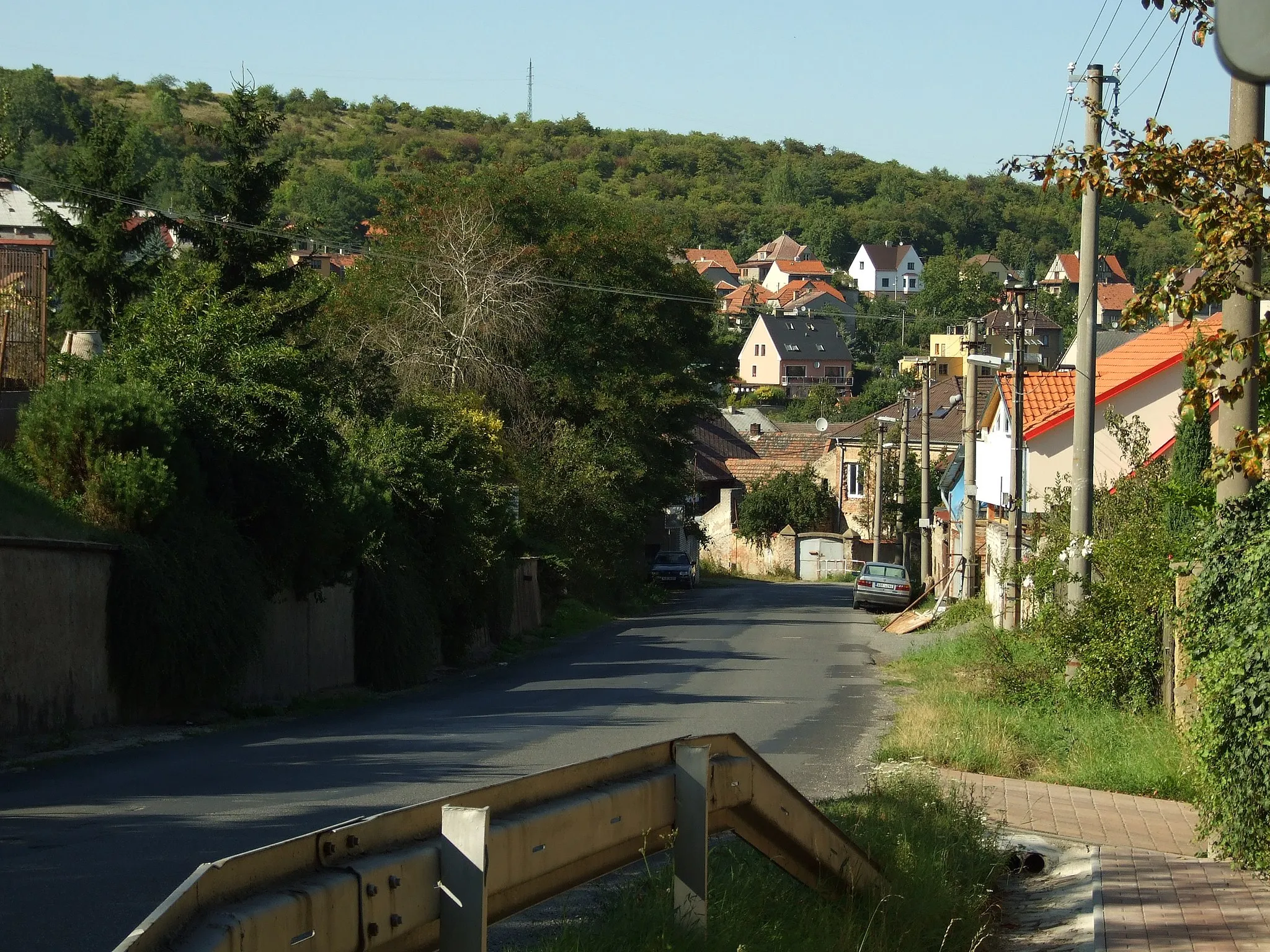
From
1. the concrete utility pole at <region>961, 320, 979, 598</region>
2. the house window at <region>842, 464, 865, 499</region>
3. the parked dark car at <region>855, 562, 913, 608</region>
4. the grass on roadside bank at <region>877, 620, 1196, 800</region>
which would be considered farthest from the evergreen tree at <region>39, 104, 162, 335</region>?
the house window at <region>842, 464, 865, 499</region>

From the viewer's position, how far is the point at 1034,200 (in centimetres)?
18575

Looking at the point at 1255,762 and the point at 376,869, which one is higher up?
the point at 376,869

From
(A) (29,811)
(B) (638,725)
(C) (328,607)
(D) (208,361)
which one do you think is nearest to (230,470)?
(D) (208,361)

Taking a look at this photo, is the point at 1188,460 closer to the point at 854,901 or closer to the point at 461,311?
the point at 854,901

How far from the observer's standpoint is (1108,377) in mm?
34469

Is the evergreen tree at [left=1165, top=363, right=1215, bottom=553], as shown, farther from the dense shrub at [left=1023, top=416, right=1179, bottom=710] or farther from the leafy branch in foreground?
the leafy branch in foreground

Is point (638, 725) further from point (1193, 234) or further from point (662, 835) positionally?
point (662, 835)

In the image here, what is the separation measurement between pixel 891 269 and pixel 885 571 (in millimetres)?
148836

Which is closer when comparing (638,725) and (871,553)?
(638,725)

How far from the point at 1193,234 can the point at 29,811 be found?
29.1ft

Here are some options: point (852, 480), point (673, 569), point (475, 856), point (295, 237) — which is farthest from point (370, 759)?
point (852, 480)

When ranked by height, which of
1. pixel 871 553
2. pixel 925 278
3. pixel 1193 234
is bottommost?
pixel 871 553

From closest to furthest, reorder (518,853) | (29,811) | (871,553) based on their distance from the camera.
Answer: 1. (518,853)
2. (29,811)
3. (871,553)

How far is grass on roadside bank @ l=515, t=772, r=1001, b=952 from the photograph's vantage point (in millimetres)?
5703
